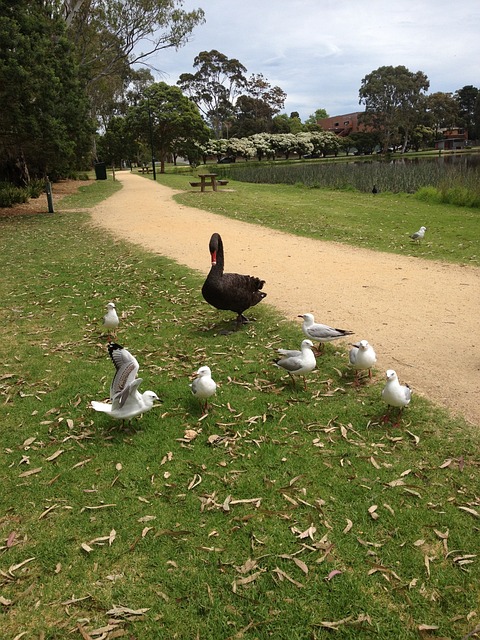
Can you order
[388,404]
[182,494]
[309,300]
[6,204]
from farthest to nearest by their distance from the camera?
1. [6,204]
2. [309,300]
3. [388,404]
4. [182,494]

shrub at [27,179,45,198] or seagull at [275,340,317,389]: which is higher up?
shrub at [27,179,45,198]

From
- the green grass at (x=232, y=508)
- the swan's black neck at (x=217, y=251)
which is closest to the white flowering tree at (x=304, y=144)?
the swan's black neck at (x=217, y=251)

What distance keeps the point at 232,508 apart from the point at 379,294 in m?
5.38

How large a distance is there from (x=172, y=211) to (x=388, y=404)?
16.5 metres

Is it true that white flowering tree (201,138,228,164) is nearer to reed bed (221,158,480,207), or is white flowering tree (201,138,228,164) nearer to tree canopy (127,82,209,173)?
tree canopy (127,82,209,173)

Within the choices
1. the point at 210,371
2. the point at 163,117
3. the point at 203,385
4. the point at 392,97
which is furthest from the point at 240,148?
the point at 203,385

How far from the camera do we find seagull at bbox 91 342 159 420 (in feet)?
13.3

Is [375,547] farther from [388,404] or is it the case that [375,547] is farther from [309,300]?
Result: [309,300]

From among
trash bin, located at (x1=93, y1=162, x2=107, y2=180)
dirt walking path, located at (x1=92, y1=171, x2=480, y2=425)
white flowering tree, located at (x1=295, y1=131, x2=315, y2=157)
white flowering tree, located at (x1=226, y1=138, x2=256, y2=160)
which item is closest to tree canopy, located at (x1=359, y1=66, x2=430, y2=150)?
white flowering tree, located at (x1=295, y1=131, x2=315, y2=157)

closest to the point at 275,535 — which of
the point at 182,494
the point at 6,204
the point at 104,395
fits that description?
the point at 182,494

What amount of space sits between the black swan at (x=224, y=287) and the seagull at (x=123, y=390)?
2.24 m

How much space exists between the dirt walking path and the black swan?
1037 millimetres

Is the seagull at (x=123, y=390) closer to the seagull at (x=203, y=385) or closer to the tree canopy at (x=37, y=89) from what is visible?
the seagull at (x=203, y=385)

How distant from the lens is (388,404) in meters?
4.38
